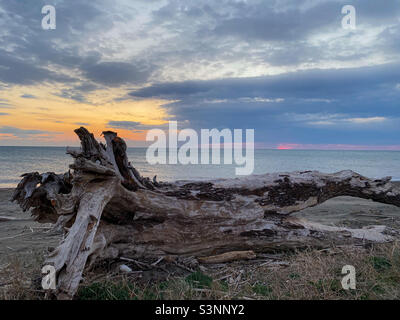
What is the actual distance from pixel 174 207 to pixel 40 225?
5343mm

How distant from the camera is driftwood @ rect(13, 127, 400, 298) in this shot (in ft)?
14.1

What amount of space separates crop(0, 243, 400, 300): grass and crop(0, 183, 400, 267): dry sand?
245cm

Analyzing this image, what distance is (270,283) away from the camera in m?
4.18

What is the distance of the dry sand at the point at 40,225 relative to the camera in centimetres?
624

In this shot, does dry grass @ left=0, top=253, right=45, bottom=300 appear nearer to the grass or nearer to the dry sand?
the grass

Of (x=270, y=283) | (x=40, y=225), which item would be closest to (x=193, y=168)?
(x=40, y=225)

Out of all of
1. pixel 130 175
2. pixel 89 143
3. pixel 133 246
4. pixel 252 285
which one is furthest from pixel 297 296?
pixel 89 143

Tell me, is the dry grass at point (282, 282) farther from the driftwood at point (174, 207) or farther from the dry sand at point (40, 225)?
the dry sand at point (40, 225)

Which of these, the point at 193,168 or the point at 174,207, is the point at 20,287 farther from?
the point at 193,168

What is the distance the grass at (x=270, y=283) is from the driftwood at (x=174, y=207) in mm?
500

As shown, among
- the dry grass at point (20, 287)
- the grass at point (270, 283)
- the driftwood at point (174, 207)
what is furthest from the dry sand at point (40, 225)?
the grass at point (270, 283)

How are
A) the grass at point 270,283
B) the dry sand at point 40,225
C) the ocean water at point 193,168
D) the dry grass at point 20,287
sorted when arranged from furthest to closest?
the ocean water at point 193,168 < the dry sand at point 40,225 < the grass at point 270,283 < the dry grass at point 20,287
